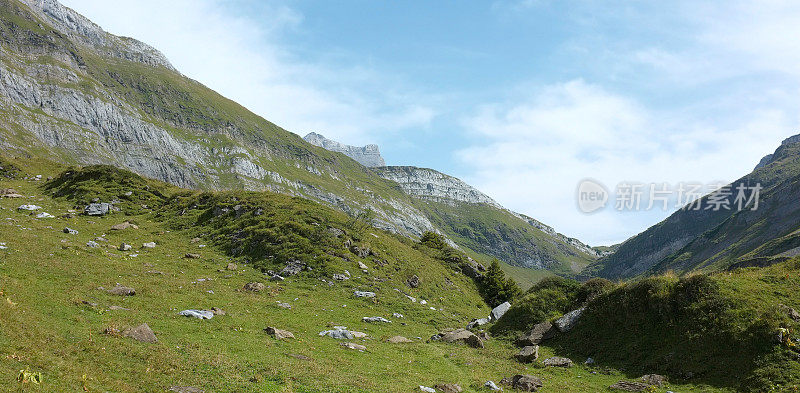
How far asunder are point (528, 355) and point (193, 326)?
79.6 ft

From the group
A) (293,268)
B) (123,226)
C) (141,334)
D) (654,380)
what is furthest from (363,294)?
(123,226)

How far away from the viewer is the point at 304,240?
4878cm

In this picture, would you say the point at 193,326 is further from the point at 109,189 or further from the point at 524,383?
the point at 109,189

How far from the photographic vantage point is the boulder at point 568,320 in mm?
33844

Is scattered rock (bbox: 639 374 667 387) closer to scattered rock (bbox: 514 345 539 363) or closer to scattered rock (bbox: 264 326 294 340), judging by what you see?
scattered rock (bbox: 514 345 539 363)

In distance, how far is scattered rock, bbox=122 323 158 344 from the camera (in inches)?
722

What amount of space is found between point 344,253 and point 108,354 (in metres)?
33.8

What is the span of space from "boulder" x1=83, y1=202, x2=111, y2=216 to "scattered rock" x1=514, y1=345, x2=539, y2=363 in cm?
5638

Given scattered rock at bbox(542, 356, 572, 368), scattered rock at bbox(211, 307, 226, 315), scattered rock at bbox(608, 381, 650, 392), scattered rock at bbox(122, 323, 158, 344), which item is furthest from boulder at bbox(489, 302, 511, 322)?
scattered rock at bbox(122, 323, 158, 344)

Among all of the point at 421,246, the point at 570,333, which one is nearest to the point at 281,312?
the point at 570,333

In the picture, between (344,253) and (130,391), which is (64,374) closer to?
(130,391)

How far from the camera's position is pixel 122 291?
84.1 feet

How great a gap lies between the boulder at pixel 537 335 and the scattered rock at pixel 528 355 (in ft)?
10.9

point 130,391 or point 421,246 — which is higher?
point 421,246
